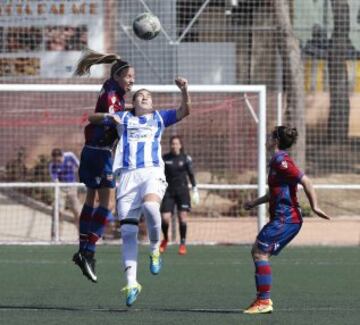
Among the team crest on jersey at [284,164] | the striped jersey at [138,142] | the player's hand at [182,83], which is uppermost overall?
the player's hand at [182,83]

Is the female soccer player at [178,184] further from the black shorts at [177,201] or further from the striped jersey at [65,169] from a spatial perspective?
the striped jersey at [65,169]

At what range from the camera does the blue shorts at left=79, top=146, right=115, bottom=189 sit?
10844 millimetres

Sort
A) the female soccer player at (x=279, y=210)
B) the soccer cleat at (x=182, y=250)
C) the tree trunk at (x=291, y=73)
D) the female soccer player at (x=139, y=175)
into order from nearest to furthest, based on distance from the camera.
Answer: the female soccer player at (x=139, y=175), the female soccer player at (x=279, y=210), the soccer cleat at (x=182, y=250), the tree trunk at (x=291, y=73)

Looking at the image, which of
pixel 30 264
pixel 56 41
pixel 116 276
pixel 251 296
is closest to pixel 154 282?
pixel 116 276

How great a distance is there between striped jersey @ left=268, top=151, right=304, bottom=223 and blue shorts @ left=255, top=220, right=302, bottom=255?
51 mm

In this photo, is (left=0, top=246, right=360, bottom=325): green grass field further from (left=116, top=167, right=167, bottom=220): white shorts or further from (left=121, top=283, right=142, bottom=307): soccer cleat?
(left=116, top=167, right=167, bottom=220): white shorts

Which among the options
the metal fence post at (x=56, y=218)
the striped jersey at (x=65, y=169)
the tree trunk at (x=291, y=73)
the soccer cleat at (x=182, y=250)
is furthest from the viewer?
the tree trunk at (x=291, y=73)

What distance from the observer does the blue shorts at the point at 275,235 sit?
9875 mm

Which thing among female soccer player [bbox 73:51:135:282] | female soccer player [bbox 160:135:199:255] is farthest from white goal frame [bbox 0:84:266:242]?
female soccer player [bbox 73:51:135:282]

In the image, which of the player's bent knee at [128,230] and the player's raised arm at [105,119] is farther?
the player's raised arm at [105,119]

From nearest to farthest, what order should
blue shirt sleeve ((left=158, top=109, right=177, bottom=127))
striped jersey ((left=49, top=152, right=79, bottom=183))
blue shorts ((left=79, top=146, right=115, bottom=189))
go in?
blue shirt sleeve ((left=158, top=109, right=177, bottom=127))
blue shorts ((left=79, top=146, right=115, bottom=189))
striped jersey ((left=49, top=152, right=79, bottom=183))

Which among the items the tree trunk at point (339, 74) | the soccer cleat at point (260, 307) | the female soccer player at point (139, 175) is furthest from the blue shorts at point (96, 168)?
the tree trunk at point (339, 74)

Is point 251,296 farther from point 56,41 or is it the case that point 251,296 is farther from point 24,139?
point 56,41

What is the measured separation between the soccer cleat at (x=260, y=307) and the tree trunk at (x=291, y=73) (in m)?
11.3
